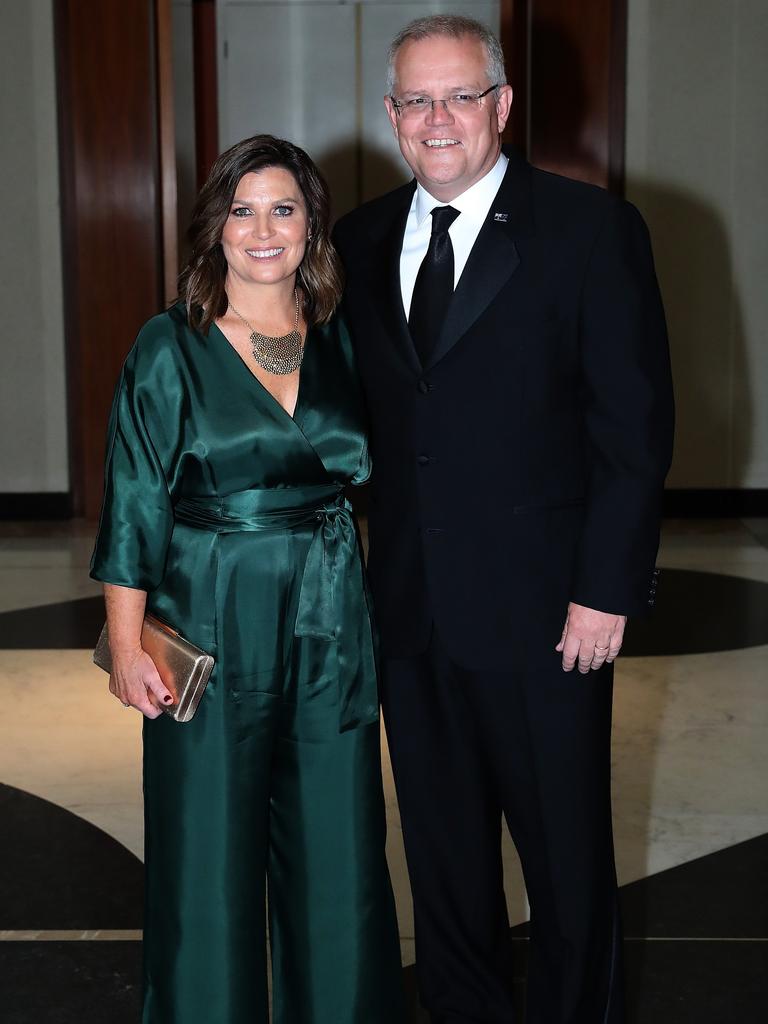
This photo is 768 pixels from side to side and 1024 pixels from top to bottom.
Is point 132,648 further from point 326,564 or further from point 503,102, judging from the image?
point 503,102

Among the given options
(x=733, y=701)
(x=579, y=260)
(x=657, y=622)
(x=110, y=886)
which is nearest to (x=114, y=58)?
(x=657, y=622)

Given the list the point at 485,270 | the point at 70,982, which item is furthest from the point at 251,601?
the point at 70,982

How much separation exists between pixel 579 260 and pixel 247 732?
0.87 metres

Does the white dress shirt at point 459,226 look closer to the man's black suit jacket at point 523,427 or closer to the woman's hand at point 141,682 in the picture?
the man's black suit jacket at point 523,427

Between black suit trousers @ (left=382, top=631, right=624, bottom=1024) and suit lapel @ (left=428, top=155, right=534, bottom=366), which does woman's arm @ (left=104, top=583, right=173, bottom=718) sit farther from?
suit lapel @ (left=428, top=155, right=534, bottom=366)

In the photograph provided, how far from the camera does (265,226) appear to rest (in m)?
2.02

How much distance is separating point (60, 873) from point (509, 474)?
5.30 feet

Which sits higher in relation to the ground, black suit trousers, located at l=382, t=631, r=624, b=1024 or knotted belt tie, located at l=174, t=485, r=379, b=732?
knotted belt tie, located at l=174, t=485, r=379, b=732

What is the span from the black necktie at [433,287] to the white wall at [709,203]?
5.29 meters

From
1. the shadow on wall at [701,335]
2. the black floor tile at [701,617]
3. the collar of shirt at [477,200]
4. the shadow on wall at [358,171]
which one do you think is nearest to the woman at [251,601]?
the collar of shirt at [477,200]

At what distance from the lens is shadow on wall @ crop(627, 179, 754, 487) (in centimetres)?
723

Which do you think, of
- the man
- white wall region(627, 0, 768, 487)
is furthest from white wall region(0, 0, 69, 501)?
the man

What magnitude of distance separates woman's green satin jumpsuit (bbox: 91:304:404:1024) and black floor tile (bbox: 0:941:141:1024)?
0.42m

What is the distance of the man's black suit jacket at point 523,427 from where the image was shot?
206 centimetres
